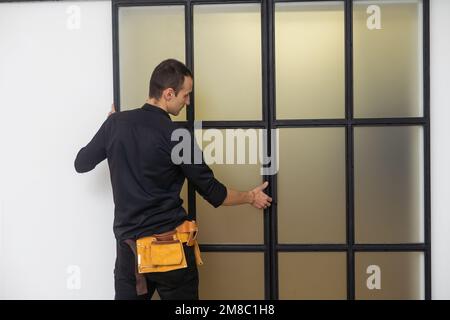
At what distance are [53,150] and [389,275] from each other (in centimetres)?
174

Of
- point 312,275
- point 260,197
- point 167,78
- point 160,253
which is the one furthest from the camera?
point 312,275

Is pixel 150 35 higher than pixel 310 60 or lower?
higher

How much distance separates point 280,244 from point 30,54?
1.52 metres

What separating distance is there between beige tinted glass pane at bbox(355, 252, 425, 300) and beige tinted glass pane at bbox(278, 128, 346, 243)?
0.18m

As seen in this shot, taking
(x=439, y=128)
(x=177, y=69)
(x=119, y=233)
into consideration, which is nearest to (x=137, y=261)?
(x=119, y=233)

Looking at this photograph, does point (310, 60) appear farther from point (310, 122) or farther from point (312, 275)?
point (312, 275)

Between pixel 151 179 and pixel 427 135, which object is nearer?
pixel 151 179

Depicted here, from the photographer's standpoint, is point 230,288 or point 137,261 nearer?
point 137,261

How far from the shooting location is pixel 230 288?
2270 millimetres

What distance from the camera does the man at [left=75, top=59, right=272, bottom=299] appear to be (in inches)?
70.7

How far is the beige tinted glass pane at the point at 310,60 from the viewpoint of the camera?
86.7 inches

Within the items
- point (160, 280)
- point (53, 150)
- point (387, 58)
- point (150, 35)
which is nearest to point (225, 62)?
point (150, 35)

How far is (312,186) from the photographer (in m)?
2.23
